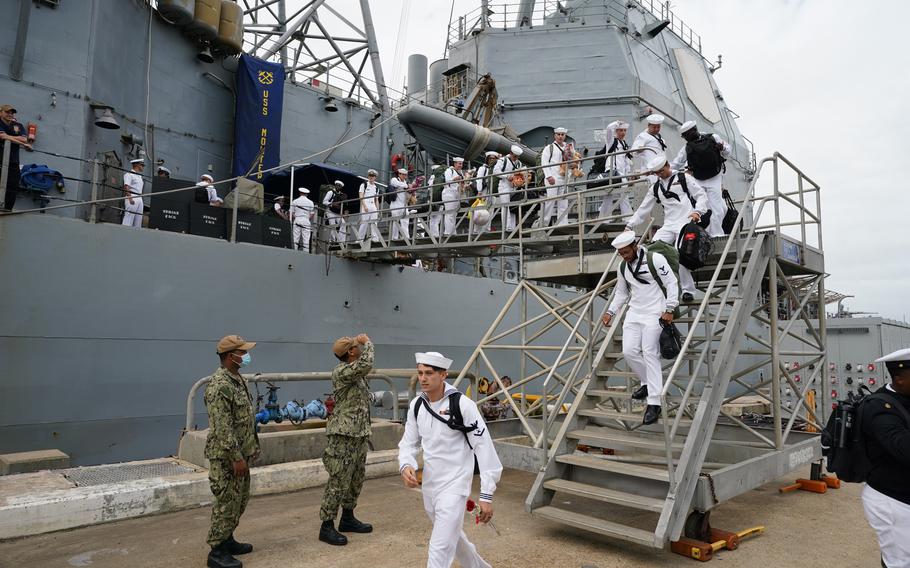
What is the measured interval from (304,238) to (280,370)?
2.65 metres

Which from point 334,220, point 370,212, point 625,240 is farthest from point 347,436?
point 334,220

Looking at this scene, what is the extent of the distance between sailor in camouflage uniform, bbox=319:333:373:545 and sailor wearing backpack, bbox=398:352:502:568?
133 cm

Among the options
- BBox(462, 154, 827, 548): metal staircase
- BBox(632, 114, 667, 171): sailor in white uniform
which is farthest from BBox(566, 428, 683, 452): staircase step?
BBox(632, 114, 667, 171): sailor in white uniform

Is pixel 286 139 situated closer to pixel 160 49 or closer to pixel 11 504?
pixel 160 49

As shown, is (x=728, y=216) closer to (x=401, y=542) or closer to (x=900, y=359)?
(x=900, y=359)

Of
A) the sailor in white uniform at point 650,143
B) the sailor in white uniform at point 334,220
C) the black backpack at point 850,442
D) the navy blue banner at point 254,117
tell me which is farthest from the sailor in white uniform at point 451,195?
the black backpack at point 850,442

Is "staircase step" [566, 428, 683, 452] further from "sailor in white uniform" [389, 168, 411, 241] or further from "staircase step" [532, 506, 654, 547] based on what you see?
"sailor in white uniform" [389, 168, 411, 241]

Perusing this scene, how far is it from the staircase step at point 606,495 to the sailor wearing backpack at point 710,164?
306cm

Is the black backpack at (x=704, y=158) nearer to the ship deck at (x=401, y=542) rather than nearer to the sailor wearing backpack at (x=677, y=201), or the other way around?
the sailor wearing backpack at (x=677, y=201)

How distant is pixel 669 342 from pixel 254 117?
10.9m

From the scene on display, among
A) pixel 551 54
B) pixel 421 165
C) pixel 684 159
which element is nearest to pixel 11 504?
pixel 684 159

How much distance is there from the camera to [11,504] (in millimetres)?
4598

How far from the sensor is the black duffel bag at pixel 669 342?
4840mm

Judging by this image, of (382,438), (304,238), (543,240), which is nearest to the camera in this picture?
(382,438)
